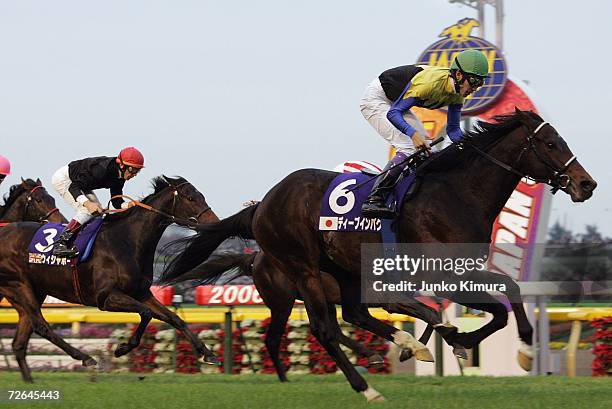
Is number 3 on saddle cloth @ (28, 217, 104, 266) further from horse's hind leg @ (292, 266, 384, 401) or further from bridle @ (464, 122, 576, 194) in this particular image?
bridle @ (464, 122, 576, 194)

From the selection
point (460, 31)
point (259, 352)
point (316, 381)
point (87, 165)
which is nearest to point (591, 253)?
point (460, 31)

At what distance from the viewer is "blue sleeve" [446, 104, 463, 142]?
6.41m

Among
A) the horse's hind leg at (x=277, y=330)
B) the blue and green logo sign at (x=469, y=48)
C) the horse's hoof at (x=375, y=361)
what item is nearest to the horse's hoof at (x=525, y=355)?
the horse's hoof at (x=375, y=361)

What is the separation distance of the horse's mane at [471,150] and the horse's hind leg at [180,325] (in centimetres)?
233

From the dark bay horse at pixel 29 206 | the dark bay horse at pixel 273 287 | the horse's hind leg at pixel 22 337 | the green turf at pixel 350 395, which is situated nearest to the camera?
the green turf at pixel 350 395

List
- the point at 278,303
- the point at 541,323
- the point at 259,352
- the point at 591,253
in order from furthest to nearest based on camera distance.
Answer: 1. the point at 591,253
2. the point at 259,352
3. the point at 541,323
4. the point at 278,303

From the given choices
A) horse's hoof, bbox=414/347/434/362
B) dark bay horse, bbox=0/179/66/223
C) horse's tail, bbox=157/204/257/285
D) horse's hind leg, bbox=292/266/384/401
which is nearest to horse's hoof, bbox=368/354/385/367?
horse's hind leg, bbox=292/266/384/401

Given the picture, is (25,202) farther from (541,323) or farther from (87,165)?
(541,323)

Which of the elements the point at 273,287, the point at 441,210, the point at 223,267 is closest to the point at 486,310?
the point at 441,210

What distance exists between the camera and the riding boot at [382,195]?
242 inches

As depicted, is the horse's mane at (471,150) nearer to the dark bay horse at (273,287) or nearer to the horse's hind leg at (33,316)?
the dark bay horse at (273,287)

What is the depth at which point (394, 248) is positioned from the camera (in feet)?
20.4

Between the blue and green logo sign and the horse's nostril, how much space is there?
4928 millimetres

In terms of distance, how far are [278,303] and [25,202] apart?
10.1 ft
